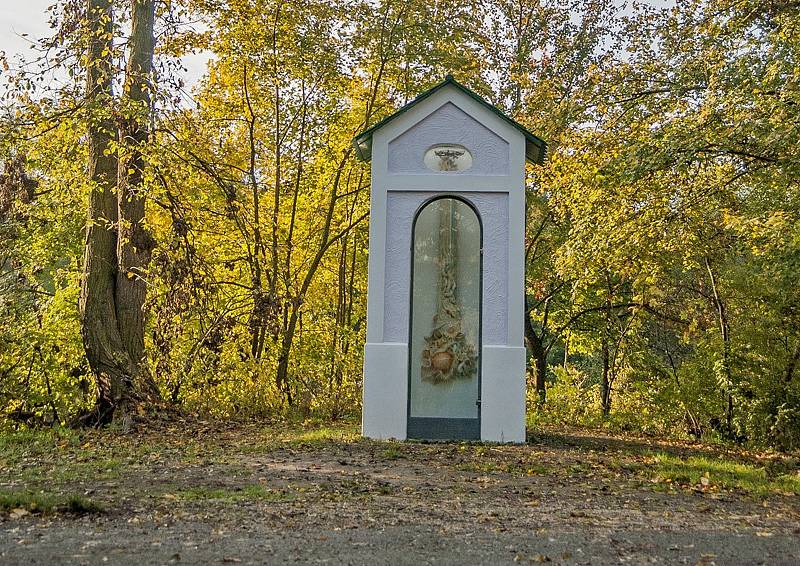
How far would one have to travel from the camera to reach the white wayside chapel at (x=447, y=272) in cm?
977

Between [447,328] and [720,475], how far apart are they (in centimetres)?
349

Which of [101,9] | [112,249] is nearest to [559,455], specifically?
[112,249]

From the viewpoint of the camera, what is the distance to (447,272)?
33.1 feet

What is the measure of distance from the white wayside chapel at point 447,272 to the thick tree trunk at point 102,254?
3657mm

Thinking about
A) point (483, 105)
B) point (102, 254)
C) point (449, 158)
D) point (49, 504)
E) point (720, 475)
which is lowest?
point (720, 475)

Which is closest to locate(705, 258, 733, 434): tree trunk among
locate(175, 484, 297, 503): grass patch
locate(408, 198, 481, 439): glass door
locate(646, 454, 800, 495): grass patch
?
locate(646, 454, 800, 495): grass patch

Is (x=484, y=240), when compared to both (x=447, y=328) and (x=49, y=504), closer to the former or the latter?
(x=447, y=328)

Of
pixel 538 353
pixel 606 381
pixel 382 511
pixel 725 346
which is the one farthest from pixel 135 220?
pixel 538 353

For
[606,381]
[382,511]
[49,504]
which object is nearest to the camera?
[49,504]

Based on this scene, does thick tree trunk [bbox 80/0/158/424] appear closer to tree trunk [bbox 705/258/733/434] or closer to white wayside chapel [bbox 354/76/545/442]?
white wayside chapel [bbox 354/76/545/442]

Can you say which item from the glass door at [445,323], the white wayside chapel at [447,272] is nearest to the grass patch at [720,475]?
the white wayside chapel at [447,272]

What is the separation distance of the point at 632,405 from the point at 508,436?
Answer: 6.14m

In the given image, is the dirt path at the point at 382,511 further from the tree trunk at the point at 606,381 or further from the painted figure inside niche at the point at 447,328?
the tree trunk at the point at 606,381

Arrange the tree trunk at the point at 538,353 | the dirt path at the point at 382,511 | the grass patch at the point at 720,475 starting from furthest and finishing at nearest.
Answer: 1. the tree trunk at the point at 538,353
2. the grass patch at the point at 720,475
3. the dirt path at the point at 382,511
